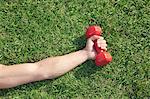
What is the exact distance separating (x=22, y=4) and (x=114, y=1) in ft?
3.43

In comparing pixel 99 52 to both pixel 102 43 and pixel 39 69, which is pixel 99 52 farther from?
pixel 39 69

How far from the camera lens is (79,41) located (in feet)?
16.9

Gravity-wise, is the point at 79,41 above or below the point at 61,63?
above

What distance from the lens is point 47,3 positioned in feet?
17.3

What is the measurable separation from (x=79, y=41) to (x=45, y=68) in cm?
52

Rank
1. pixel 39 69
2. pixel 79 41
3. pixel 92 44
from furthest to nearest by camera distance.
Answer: pixel 79 41 < pixel 92 44 < pixel 39 69

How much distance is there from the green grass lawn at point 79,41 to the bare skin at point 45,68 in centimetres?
12

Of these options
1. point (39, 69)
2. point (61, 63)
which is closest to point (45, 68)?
point (39, 69)

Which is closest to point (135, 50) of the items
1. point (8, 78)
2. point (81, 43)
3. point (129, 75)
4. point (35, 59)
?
point (129, 75)

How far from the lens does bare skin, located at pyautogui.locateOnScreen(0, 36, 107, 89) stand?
4.91 metres

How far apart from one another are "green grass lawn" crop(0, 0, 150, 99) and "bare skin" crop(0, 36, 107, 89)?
121 millimetres

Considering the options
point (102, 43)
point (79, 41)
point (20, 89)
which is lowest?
point (20, 89)

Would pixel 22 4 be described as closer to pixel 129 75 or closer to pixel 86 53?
pixel 86 53

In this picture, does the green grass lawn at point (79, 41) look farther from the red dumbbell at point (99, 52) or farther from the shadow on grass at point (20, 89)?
the red dumbbell at point (99, 52)
